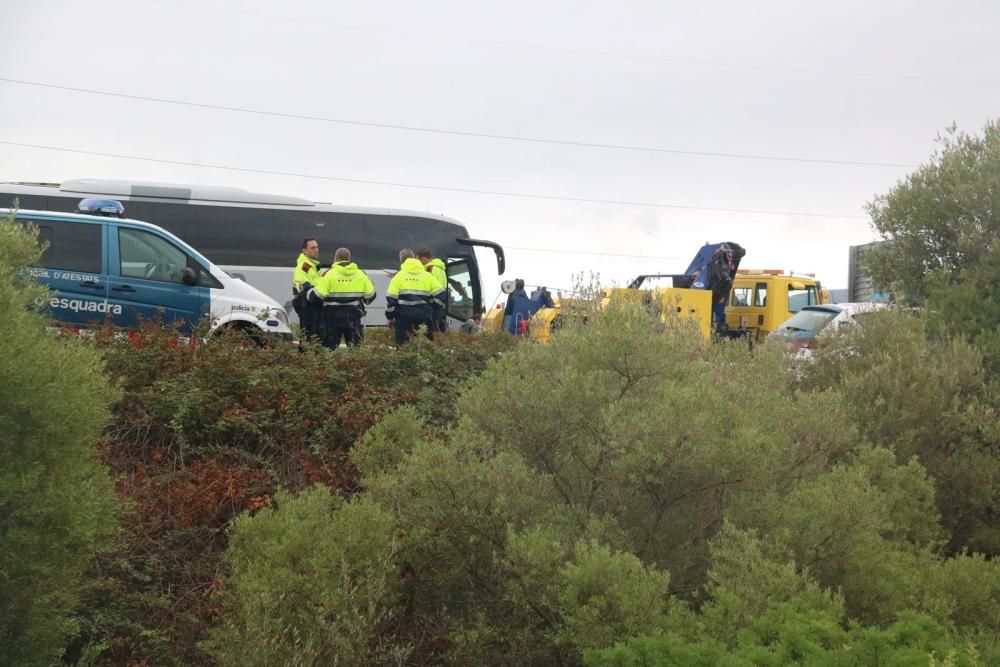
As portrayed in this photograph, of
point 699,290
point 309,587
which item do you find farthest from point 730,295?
point 309,587

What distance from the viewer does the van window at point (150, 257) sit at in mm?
14078

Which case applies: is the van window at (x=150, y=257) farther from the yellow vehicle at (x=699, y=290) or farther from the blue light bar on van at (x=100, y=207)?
the yellow vehicle at (x=699, y=290)

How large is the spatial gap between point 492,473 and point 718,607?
1.52 m

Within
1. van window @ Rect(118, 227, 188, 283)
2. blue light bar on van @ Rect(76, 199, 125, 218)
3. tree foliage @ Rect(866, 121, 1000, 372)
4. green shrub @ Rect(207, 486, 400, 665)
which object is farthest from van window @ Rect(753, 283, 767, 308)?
green shrub @ Rect(207, 486, 400, 665)

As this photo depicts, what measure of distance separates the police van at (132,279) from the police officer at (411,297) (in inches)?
63.3

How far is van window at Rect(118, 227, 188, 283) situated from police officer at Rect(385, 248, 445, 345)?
2.71m

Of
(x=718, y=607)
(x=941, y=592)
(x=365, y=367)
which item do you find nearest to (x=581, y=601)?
(x=718, y=607)

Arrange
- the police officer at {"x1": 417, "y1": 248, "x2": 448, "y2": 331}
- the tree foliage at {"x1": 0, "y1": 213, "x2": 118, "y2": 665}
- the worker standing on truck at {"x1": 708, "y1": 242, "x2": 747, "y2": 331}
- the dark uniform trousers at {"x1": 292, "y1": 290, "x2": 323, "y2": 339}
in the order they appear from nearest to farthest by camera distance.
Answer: the tree foliage at {"x1": 0, "y1": 213, "x2": 118, "y2": 665}, the dark uniform trousers at {"x1": 292, "y1": 290, "x2": 323, "y2": 339}, the police officer at {"x1": 417, "y1": 248, "x2": 448, "y2": 331}, the worker standing on truck at {"x1": 708, "y1": 242, "x2": 747, "y2": 331}

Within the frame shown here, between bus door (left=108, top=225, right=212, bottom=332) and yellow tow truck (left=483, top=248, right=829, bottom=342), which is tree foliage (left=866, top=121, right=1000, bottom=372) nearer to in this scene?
yellow tow truck (left=483, top=248, right=829, bottom=342)

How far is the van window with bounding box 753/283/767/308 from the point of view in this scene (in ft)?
100

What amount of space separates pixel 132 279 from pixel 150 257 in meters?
0.37

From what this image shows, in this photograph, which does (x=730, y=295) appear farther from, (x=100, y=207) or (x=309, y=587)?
(x=309, y=587)

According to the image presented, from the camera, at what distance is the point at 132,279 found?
14.0 meters

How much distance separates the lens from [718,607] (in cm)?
617
